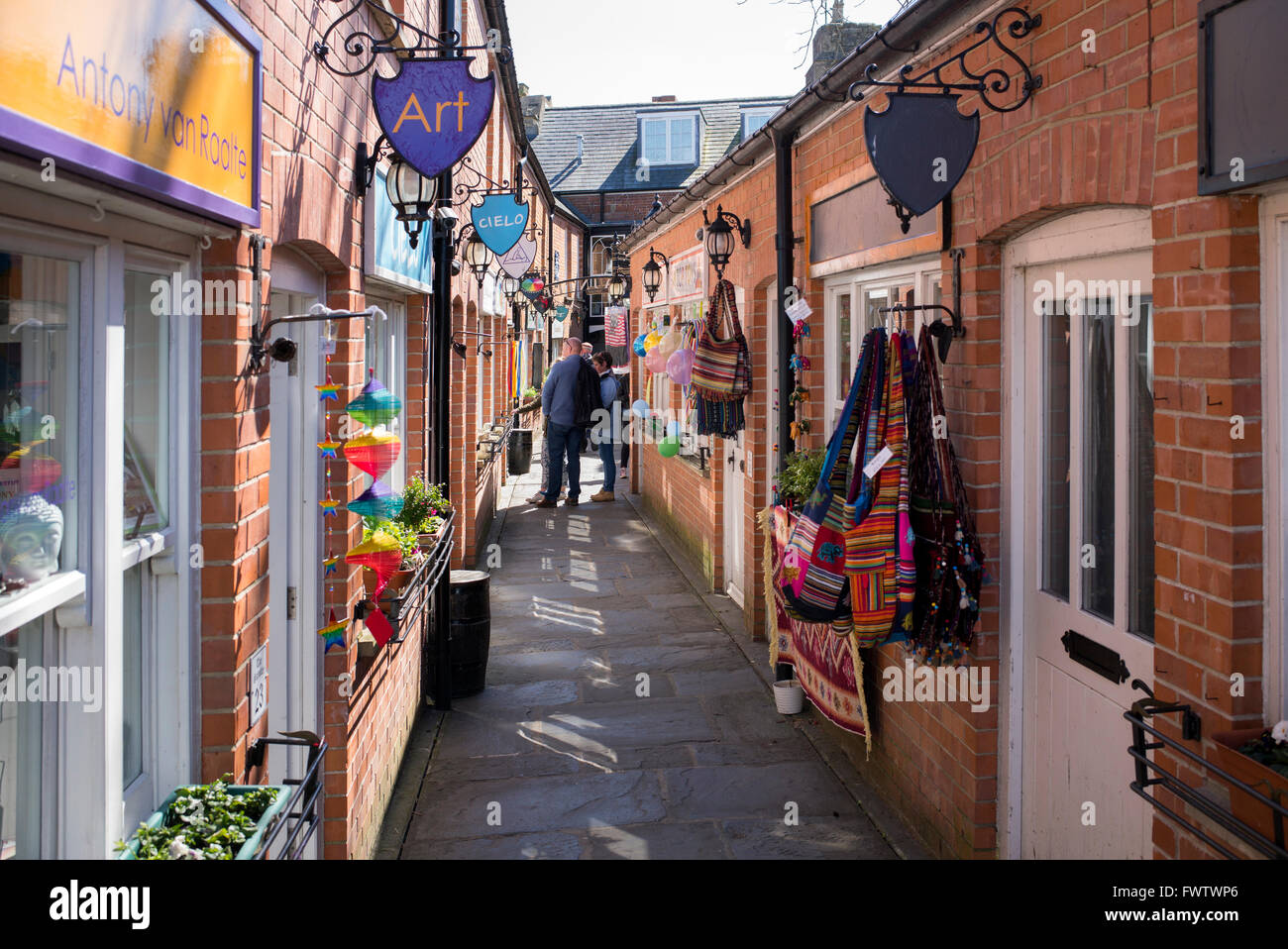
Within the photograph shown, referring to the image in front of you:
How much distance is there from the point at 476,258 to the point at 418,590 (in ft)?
19.6

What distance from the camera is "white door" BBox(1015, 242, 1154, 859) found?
11.4ft

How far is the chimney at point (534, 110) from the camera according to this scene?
107ft

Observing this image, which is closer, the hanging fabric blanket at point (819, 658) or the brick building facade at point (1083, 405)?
the brick building facade at point (1083, 405)

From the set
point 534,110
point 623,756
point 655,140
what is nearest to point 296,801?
point 623,756

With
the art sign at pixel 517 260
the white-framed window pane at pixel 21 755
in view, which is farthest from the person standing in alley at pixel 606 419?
the white-framed window pane at pixel 21 755

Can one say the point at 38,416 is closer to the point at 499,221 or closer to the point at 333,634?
the point at 333,634

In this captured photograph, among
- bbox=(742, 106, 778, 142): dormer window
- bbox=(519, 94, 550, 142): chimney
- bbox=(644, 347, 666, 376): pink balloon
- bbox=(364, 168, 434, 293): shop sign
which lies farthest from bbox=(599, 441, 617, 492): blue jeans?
bbox=(742, 106, 778, 142): dormer window

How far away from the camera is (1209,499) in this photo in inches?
111

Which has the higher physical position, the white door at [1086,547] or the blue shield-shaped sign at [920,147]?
the blue shield-shaped sign at [920,147]

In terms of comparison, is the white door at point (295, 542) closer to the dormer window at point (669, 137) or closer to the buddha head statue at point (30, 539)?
the buddha head statue at point (30, 539)

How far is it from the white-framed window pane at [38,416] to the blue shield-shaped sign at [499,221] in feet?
20.5

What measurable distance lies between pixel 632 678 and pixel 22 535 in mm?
5599

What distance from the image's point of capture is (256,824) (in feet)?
8.69

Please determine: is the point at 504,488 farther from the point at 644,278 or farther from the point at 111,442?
the point at 111,442
